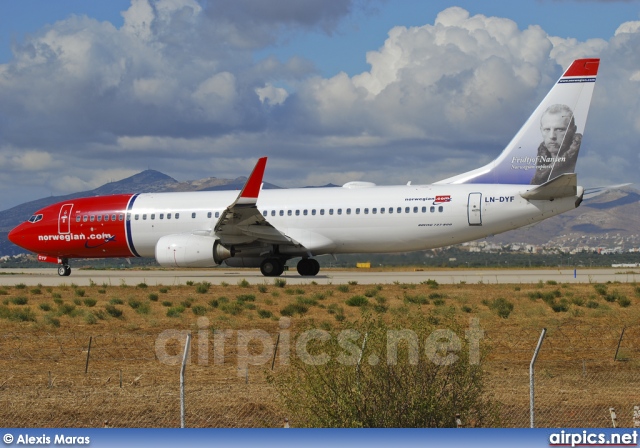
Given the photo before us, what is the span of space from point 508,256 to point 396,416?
6636cm

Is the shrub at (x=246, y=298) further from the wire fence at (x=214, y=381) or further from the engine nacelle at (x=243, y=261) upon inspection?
the engine nacelle at (x=243, y=261)

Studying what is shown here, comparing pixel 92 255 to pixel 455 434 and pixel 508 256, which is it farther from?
pixel 508 256

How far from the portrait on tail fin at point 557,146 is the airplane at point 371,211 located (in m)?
0.04

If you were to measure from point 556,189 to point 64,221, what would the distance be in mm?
20916

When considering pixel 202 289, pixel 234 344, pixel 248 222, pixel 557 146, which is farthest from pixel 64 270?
pixel 234 344

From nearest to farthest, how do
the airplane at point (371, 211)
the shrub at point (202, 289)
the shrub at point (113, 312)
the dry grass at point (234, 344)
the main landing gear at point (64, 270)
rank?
1. the dry grass at point (234, 344)
2. the shrub at point (113, 312)
3. the shrub at point (202, 289)
4. the airplane at point (371, 211)
5. the main landing gear at point (64, 270)

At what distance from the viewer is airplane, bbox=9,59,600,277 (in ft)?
110

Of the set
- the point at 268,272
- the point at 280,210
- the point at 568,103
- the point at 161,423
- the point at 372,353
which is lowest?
the point at 161,423

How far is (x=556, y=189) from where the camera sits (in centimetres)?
3212

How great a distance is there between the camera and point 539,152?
1350 inches

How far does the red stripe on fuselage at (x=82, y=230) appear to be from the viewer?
3878 cm

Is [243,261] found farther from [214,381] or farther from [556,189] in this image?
[214,381]

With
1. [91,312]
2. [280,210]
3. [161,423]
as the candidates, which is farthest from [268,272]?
[161,423]

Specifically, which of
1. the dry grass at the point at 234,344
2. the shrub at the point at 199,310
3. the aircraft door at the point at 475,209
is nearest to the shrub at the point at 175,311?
the dry grass at the point at 234,344
